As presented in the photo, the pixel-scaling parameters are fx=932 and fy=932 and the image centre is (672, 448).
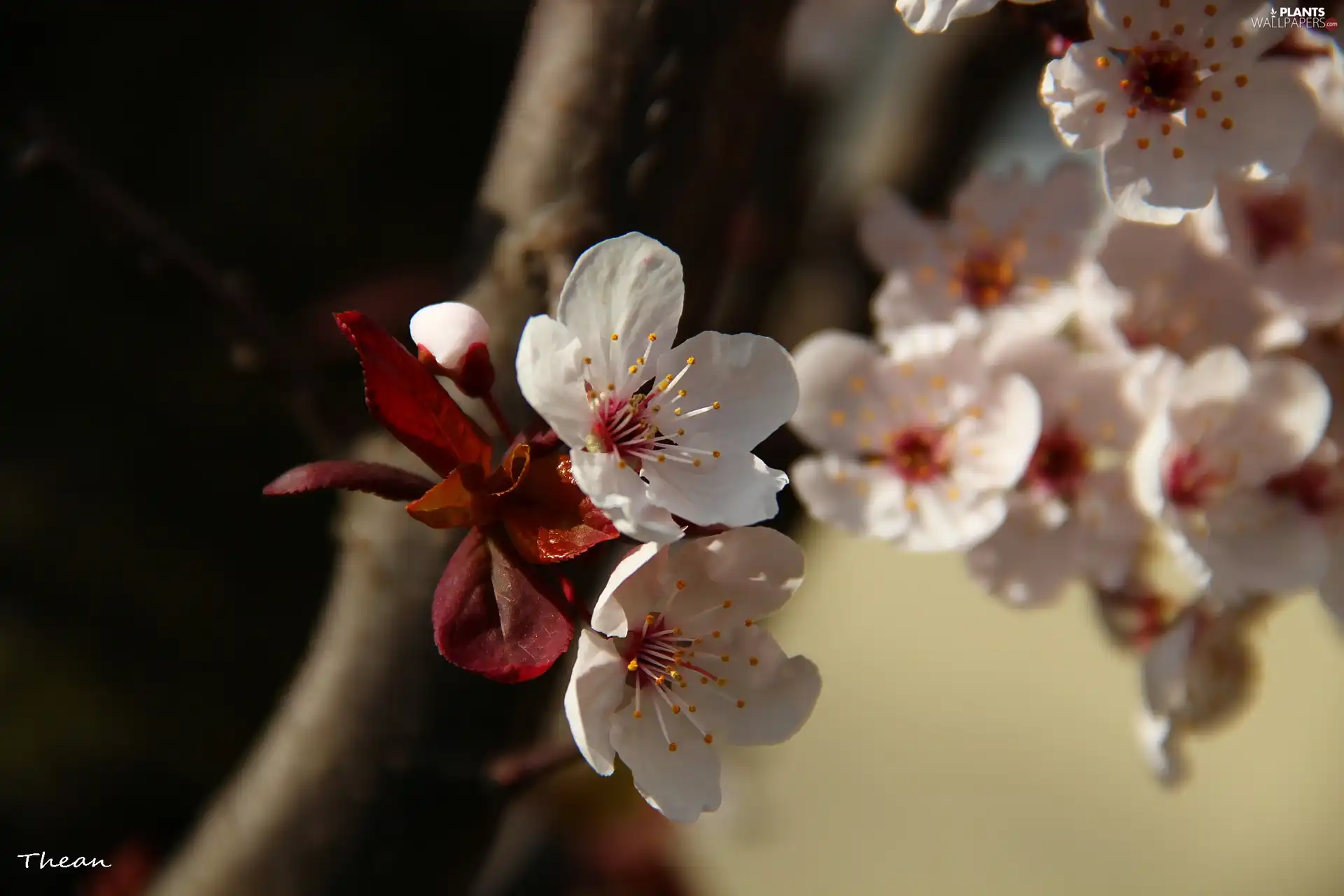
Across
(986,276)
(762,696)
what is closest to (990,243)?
(986,276)

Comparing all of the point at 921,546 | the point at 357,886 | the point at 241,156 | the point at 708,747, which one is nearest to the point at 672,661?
the point at 708,747

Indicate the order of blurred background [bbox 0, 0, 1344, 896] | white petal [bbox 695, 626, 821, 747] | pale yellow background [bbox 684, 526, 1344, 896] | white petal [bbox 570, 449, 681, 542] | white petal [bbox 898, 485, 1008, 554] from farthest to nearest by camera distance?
pale yellow background [bbox 684, 526, 1344, 896] < blurred background [bbox 0, 0, 1344, 896] < white petal [bbox 898, 485, 1008, 554] < white petal [bbox 695, 626, 821, 747] < white petal [bbox 570, 449, 681, 542]

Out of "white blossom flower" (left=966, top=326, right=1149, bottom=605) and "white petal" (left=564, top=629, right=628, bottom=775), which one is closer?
"white petal" (left=564, top=629, right=628, bottom=775)

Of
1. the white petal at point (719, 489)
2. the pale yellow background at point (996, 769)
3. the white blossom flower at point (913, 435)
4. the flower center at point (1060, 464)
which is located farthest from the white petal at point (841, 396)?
the pale yellow background at point (996, 769)

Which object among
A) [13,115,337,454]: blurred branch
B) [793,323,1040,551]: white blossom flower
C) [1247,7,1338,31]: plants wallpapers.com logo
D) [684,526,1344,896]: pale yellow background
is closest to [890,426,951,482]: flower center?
[793,323,1040,551]: white blossom flower

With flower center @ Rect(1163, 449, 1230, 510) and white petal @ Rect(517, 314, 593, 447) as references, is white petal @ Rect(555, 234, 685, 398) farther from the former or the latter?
flower center @ Rect(1163, 449, 1230, 510)

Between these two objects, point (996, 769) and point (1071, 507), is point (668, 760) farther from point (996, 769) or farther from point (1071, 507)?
point (996, 769)

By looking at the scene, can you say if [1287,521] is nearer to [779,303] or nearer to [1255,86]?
[1255,86]

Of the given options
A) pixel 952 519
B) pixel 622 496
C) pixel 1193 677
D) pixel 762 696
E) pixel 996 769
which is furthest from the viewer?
pixel 996 769
